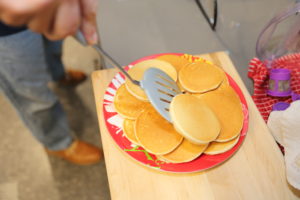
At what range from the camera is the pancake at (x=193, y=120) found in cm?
56

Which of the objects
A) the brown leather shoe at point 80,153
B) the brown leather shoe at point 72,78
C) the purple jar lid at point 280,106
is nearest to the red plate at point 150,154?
the purple jar lid at point 280,106

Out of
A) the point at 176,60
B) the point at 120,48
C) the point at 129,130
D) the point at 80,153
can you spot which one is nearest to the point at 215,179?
the point at 129,130

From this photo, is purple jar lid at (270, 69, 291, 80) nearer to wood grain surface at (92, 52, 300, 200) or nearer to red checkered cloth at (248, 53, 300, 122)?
red checkered cloth at (248, 53, 300, 122)

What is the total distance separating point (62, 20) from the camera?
39 cm

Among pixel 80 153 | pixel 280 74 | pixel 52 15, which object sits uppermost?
pixel 52 15

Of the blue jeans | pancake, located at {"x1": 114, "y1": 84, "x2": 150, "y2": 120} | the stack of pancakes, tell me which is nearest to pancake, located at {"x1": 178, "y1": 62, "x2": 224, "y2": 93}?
the stack of pancakes

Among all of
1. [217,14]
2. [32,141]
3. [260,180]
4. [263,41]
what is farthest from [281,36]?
[32,141]

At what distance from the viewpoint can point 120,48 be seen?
100cm

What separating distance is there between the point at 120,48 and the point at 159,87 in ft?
1.43

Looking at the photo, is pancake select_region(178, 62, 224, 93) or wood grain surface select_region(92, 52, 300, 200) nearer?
wood grain surface select_region(92, 52, 300, 200)

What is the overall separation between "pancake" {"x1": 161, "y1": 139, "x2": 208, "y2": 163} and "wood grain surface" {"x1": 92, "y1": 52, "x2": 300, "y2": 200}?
0.11 feet

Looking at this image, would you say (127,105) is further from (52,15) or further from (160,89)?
(52,15)

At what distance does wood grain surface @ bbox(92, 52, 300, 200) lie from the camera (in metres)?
0.57

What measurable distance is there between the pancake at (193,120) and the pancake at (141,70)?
10cm
